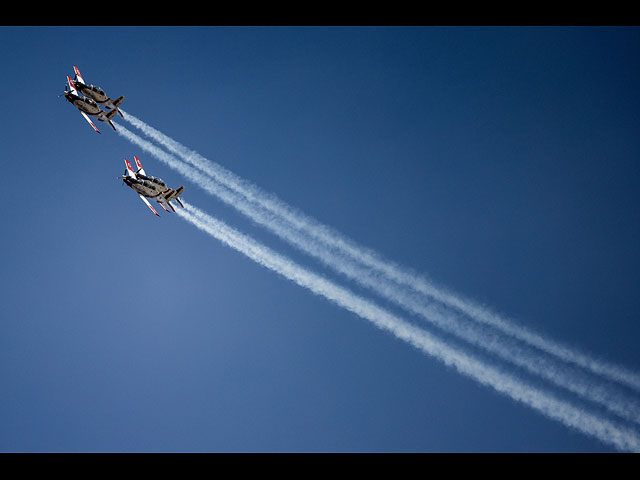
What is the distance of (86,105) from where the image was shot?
58.8m

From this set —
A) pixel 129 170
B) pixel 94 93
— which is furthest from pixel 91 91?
pixel 129 170

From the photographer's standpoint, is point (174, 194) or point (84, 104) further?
point (174, 194)

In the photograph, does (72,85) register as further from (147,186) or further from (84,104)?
(147,186)

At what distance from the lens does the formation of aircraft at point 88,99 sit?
5822cm

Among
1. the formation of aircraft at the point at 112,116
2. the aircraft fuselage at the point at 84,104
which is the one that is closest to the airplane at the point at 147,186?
the formation of aircraft at the point at 112,116

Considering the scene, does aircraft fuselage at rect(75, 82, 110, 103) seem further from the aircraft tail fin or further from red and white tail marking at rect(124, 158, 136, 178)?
the aircraft tail fin

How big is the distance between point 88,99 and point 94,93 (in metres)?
1.05

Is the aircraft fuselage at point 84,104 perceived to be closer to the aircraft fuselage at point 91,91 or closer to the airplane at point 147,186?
the aircraft fuselage at point 91,91

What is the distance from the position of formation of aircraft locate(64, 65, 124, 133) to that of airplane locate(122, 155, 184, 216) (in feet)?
20.0

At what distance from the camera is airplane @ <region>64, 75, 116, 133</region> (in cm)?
5797
